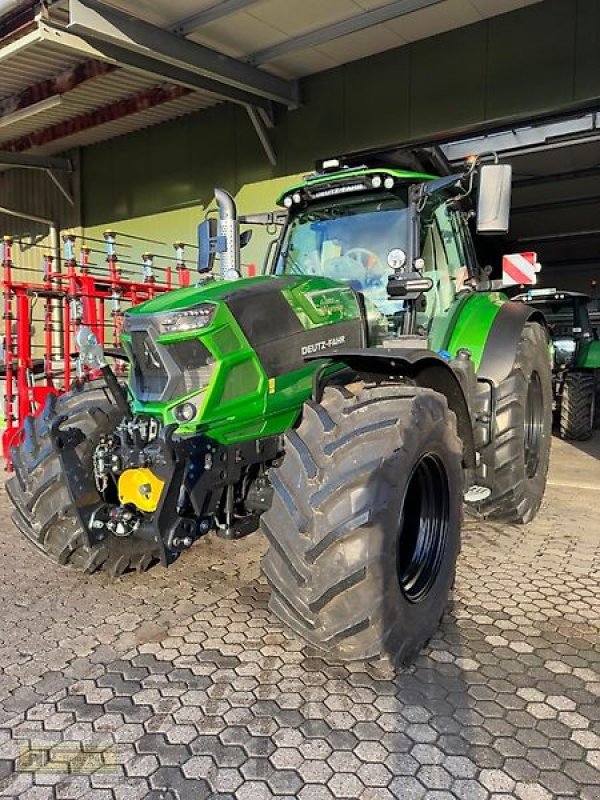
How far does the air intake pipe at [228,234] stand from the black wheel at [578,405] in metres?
5.48

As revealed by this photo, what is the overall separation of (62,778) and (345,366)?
2.09m

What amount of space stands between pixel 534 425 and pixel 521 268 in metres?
3.99

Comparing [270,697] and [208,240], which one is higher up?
[208,240]

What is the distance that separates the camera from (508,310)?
14.8 ft

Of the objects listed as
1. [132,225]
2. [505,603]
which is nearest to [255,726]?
[505,603]

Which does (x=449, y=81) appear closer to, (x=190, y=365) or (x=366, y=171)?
(x=366, y=171)

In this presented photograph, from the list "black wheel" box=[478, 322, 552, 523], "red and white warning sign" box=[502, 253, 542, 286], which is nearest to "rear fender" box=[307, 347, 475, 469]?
"black wheel" box=[478, 322, 552, 523]

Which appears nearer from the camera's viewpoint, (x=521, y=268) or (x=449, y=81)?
(x=521, y=268)

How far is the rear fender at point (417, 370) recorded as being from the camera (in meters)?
2.91

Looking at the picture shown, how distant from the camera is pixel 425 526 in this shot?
3.07 m

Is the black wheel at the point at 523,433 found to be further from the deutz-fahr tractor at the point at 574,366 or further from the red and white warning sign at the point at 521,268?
the red and white warning sign at the point at 521,268

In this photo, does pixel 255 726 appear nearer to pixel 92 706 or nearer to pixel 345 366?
pixel 92 706

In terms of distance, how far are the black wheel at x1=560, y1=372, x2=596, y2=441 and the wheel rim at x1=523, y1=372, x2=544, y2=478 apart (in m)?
3.72

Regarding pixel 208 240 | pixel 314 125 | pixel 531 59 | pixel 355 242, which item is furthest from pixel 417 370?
pixel 314 125
